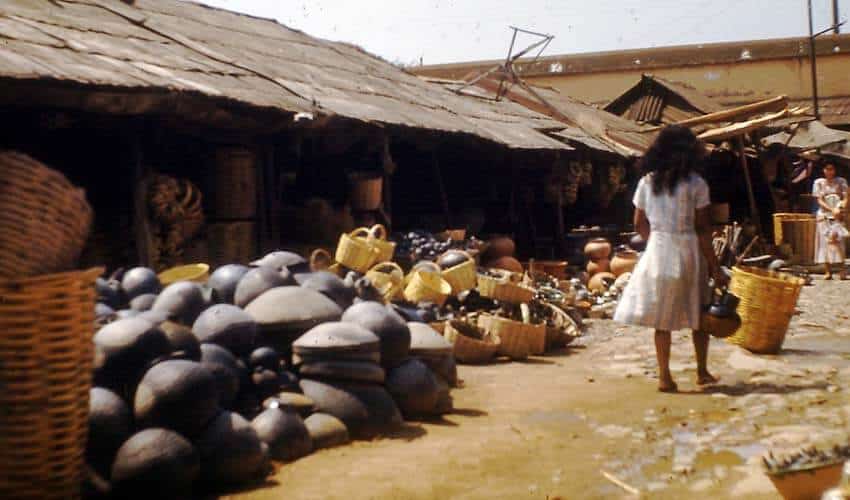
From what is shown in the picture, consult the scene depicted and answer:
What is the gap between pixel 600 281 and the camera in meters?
12.8

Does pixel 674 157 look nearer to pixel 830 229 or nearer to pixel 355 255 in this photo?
pixel 355 255

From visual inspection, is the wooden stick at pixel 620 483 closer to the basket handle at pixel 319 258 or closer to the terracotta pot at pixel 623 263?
the basket handle at pixel 319 258

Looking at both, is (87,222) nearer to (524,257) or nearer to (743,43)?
(524,257)

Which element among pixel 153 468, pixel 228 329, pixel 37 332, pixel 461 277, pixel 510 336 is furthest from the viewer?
pixel 461 277

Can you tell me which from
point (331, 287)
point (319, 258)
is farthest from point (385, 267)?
point (331, 287)

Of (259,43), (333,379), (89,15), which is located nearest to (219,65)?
(89,15)

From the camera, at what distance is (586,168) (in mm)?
16609

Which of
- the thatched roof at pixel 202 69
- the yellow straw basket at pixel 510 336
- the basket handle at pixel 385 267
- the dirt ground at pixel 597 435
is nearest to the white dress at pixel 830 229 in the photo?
the thatched roof at pixel 202 69

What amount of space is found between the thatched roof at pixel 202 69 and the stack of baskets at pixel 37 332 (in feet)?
9.13

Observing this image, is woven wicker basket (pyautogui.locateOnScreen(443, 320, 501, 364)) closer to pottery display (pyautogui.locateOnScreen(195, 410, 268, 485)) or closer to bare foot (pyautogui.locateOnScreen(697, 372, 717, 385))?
bare foot (pyautogui.locateOnScreen(697, 372, 717, 385))

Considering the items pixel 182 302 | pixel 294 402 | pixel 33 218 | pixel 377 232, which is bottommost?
pixel 294 402

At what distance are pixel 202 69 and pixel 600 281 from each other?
6408 mm

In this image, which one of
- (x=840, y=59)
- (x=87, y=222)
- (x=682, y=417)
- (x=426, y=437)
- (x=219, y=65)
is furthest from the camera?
(x=840, y=59)

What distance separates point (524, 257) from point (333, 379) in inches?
425
